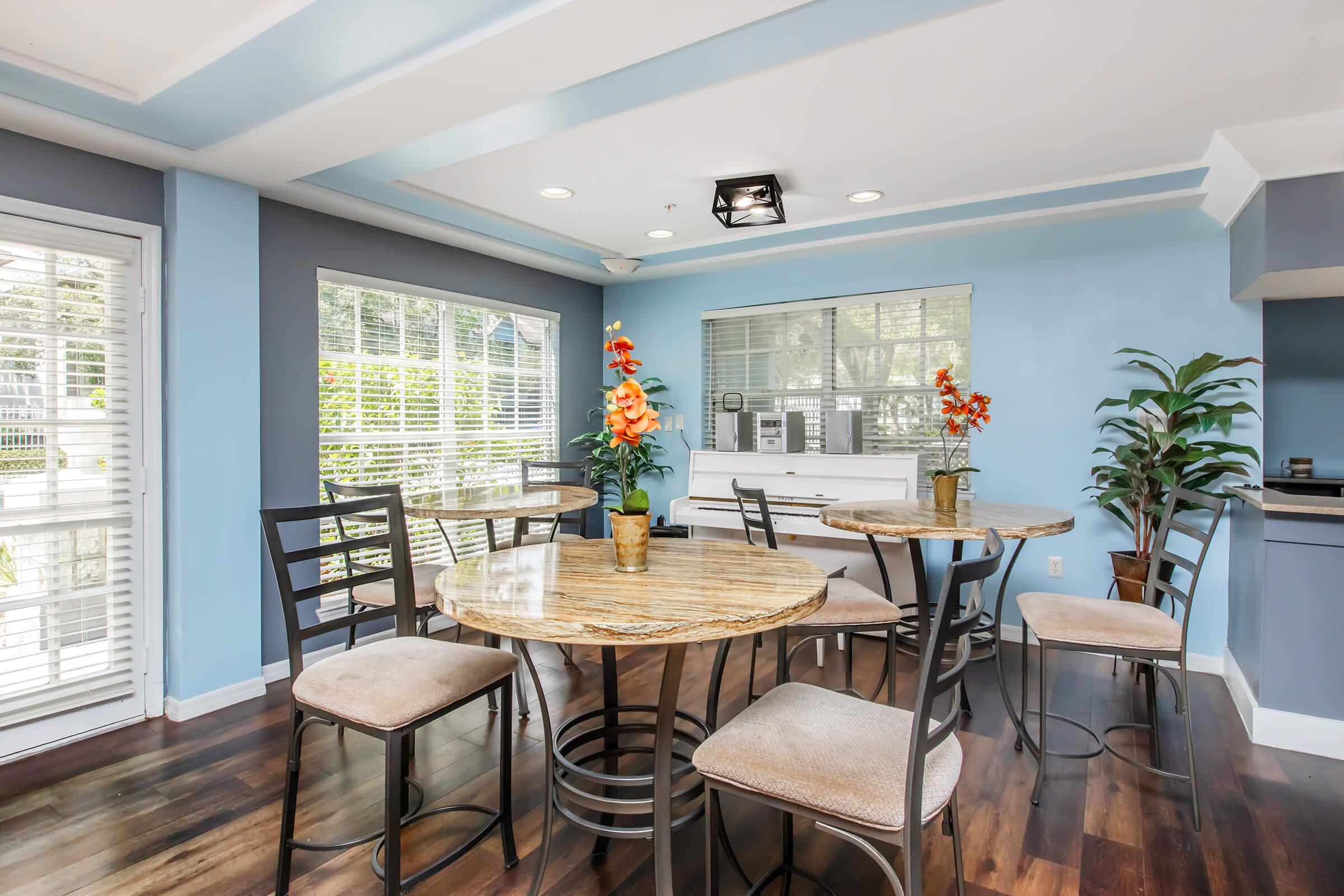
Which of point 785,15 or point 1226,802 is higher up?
point 785,15

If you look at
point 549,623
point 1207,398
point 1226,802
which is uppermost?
point 1207,398

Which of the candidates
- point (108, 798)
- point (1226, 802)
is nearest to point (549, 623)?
point (108, 798)

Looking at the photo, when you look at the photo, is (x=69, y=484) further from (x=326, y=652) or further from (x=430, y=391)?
(x=430, y=391)

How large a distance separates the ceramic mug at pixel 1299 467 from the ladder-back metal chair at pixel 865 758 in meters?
3.34

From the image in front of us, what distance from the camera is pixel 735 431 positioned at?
4418 mm

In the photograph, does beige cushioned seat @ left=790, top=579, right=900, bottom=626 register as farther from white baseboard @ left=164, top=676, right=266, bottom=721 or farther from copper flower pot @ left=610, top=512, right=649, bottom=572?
white baseboard @ left=164, top=676, right=266, bottom=721

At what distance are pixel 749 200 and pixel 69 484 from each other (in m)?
3.16

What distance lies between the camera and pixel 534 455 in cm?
482

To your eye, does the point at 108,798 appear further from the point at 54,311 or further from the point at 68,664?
the point at 54,311

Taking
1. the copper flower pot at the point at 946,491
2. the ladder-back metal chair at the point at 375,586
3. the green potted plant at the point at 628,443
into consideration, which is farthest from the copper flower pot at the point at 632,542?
the copper flower pot at the point at 946,491

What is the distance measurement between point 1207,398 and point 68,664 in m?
5.26

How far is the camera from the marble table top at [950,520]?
2205 mm

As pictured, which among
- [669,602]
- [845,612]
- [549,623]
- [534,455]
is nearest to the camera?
[549,623]

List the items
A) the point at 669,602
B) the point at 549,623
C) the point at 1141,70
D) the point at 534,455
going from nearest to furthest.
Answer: the point at 549,623, the point at 669,602, the point at 1141,70, the point at 534,455
